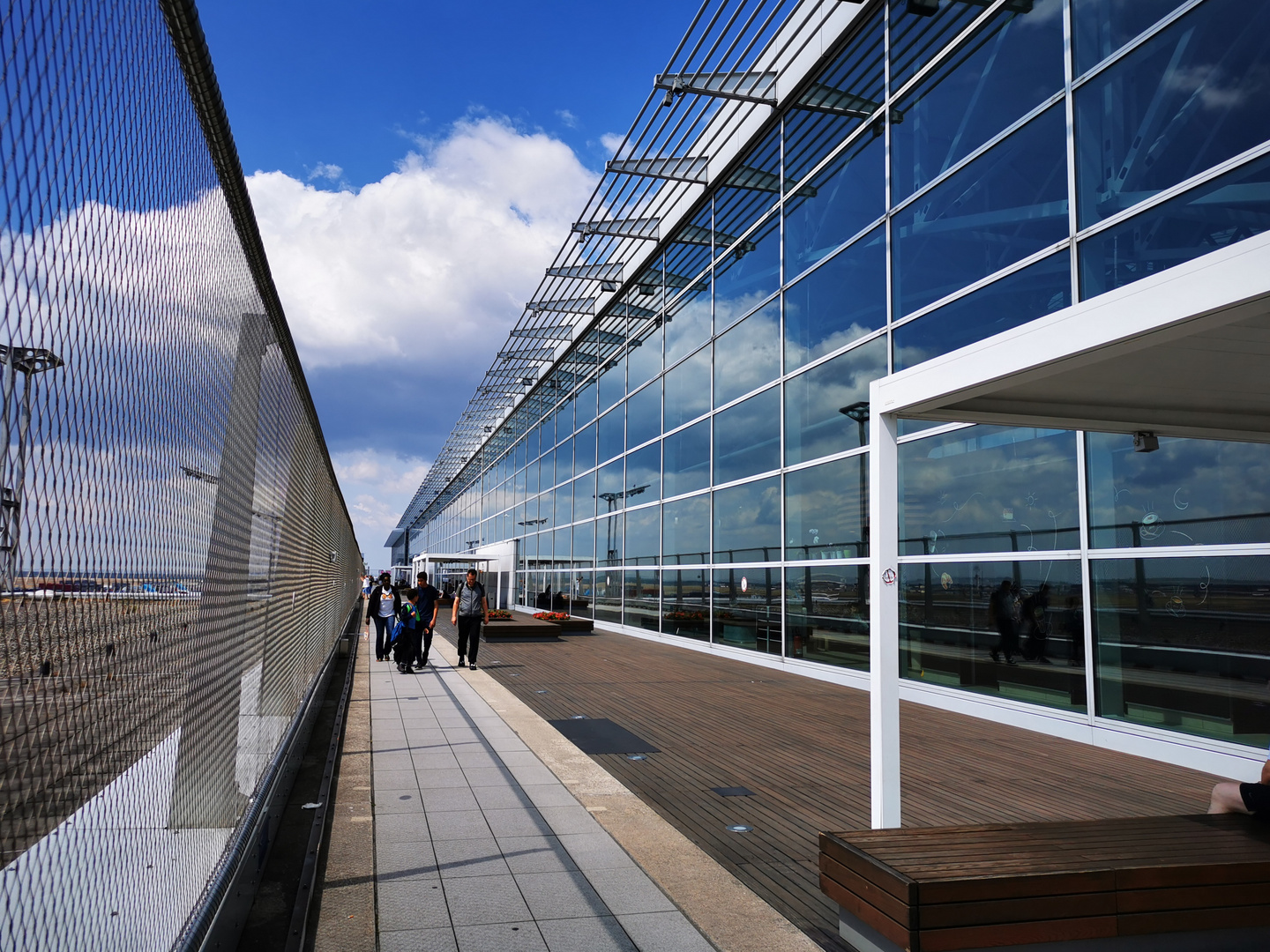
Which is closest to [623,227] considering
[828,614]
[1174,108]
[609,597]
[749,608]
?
[749,608]

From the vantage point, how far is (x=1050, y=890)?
3609 mm

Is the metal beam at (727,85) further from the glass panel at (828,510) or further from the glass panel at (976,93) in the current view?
the glass panel at (828,510)

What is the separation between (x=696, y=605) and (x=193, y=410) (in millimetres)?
17216

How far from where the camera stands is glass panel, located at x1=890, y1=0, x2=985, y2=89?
1216cm

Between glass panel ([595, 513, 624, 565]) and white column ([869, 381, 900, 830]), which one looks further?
glass panel ([595, 513, 624, 565])

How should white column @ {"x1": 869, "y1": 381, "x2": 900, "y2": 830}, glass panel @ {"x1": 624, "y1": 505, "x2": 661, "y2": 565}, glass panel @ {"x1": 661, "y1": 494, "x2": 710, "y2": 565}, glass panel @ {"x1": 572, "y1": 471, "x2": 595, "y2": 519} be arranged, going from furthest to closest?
glass panel @ {"x1": 572, "y1": 471, "x2": 595, "y2": 519}
glass panel @ {"x1": 624, "y1": 505, "x2": 661, "y2": 565}
glass panel @ {"x1": 661, "y1": 494, "x2": 710, "y2": 565}
white column @ {"x1": 869, "y1": 381, "x2": 900, "y2": 830}

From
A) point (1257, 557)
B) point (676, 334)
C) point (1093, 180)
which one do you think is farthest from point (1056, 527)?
point (676, 334)

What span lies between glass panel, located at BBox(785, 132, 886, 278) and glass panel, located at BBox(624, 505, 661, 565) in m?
7.92

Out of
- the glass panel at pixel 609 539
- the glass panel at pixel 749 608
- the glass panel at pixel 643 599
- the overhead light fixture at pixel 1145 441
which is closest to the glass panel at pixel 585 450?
the glass panel at pixel 609 539

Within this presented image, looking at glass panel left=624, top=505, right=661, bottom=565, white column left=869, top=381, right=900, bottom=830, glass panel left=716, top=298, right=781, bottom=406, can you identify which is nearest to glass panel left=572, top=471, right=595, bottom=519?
glass panel left=624, top=505, right=661, bottom=565

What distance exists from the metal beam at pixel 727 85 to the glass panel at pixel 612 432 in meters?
11.1

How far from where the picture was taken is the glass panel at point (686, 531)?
766 inches

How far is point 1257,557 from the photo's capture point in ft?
25.6

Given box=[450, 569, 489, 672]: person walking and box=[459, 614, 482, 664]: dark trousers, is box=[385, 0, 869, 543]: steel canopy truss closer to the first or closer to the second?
box=[450, 569, 489, 672]: person walking
